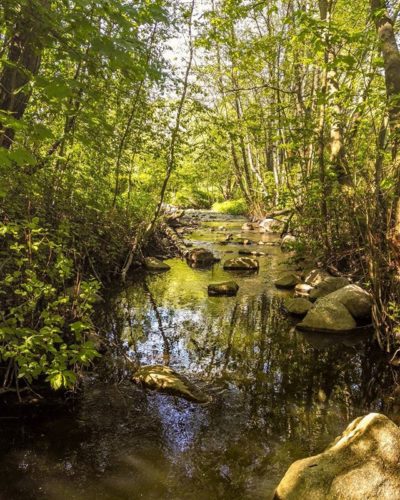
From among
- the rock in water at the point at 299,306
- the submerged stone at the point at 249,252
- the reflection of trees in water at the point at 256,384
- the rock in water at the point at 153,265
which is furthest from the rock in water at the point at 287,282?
the submerged stone at the point at 249,252

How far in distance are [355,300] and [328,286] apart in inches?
50.0

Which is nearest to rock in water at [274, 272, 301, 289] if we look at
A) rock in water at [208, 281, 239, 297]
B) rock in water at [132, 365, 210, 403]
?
rock in water at [208, 281, 239, 297]

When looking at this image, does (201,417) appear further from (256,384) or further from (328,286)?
(328,286)

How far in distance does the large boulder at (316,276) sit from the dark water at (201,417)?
2104mm

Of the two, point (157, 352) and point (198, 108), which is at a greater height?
point (198, 108)

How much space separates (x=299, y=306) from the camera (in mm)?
7969

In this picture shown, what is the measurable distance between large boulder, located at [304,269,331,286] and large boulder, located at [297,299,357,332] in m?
1.95

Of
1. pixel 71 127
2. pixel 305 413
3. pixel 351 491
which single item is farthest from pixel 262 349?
pixel 71 127

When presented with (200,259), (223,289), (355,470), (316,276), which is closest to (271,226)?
(200,259)

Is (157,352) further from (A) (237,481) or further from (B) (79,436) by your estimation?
(A) (237,481)

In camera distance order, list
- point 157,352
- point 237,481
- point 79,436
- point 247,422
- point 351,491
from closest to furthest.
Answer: point 351,491 < point 237,481 < point 79,436 < point 247,422 < point 157,352

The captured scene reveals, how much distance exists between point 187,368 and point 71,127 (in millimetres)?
3702

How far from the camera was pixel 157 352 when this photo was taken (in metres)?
Answer: 6.09

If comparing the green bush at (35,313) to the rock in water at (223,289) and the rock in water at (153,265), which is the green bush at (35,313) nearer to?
the rock in water at (223,289)
